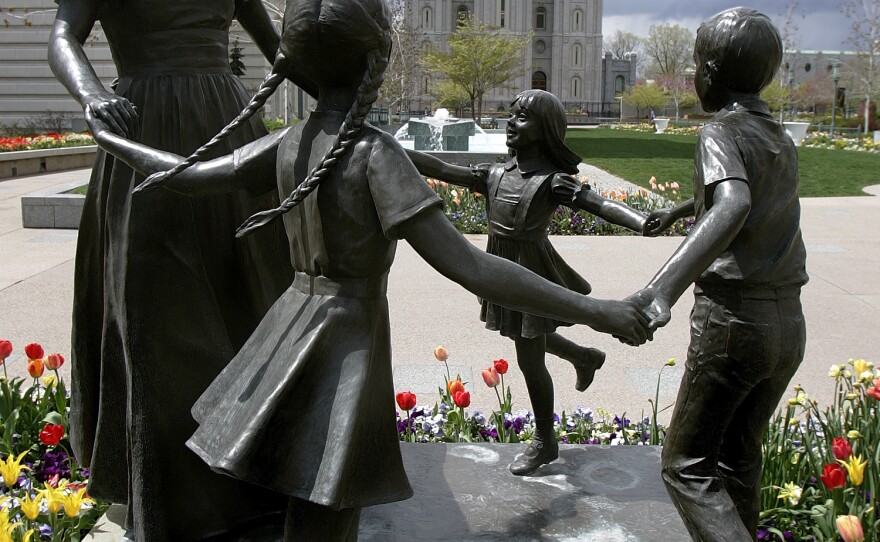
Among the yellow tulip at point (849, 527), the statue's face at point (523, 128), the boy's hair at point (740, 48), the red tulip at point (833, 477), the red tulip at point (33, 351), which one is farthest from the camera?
the red tulip at point (33, 351)

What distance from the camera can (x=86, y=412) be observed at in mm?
2793

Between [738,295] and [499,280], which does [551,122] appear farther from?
[499,280]

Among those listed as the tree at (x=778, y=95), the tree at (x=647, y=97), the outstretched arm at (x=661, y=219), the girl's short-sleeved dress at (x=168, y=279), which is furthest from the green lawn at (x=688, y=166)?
the tree at (x=647, y=97)

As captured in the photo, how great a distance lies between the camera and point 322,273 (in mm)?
2012

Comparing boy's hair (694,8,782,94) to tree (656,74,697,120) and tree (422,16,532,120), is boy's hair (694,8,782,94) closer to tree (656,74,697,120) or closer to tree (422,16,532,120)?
tree (422,16,532,120)

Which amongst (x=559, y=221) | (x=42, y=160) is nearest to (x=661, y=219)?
(x=559, y=221)

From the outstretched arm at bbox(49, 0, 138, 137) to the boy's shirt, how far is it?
1.55 m

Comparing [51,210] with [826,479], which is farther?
[51,210]

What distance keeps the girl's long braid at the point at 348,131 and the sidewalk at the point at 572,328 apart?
297cm

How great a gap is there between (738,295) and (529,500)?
44.0 inches

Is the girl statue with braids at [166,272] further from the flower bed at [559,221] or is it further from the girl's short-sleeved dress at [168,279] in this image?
the flower bed at [559,221]

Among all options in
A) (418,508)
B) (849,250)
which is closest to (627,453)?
(418,508)

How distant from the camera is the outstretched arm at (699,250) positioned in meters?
1.83

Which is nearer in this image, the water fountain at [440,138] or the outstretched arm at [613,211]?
the outstretched arm at [613,211]
